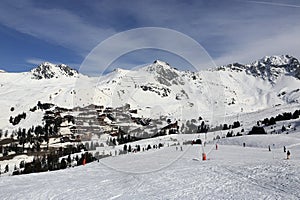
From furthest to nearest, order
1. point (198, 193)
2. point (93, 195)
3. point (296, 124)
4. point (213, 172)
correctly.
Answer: point (296, 124)
point (213, 172)
point (93, 195)
point (198, 193)

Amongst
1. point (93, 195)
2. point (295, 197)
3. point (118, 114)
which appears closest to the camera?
point (295, 197)

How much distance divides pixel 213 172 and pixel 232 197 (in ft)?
28.4

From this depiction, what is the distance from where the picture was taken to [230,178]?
24.8m

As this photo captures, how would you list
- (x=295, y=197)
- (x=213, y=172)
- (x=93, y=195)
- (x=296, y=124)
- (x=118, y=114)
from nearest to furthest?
(x=295, y=197)
(x=93, y=195)
(x=213, y=172)
(x=118, y=114)
(x=296, y=124)

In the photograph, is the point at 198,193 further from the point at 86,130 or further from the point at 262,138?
the point at 262,138

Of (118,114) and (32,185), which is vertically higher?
(118,114)

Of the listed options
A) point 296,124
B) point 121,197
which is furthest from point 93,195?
point 296,124

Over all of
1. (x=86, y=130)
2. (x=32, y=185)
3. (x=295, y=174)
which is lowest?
(x=32, y=185)

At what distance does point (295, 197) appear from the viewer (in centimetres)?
1828

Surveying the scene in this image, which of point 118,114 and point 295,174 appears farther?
point 118,114

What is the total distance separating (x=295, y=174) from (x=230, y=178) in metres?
4.67

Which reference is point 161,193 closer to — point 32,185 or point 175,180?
point 175,180

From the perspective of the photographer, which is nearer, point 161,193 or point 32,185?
point 161,193

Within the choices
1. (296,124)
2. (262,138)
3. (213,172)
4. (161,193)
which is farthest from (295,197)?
(296,124)
